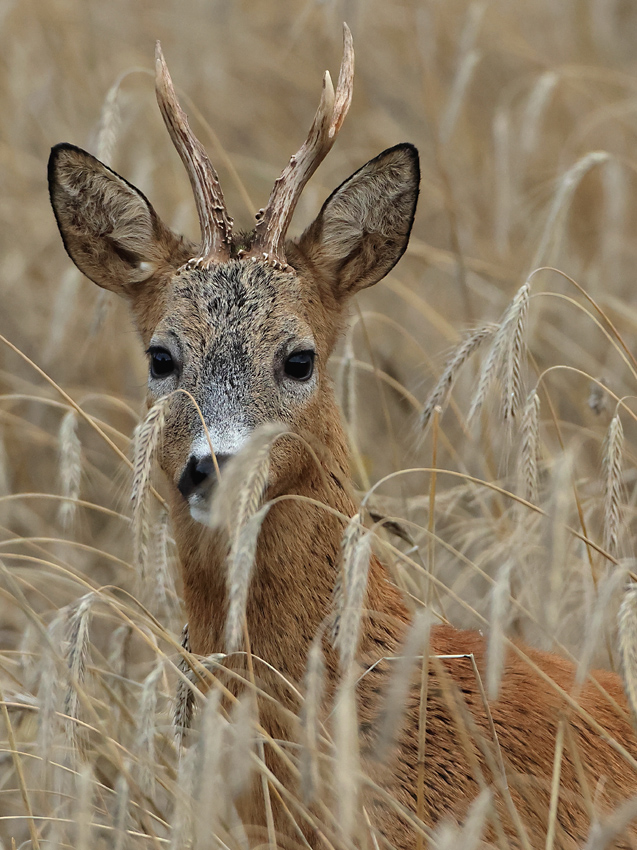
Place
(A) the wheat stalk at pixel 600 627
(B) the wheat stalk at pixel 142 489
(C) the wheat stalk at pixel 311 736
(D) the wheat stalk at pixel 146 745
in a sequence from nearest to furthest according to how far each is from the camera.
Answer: (C) the wheat stalk at pixel 311 736 → (A) the wheat stalk at pixel 600 627 → (B) the wheat stalk at pixel 142 489 → (D) the wheat stalk at pixel 146 745

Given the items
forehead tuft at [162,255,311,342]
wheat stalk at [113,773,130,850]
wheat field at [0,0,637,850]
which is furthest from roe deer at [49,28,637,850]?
wheat stalk at [113,773,130,850]

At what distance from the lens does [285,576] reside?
309 centimetres

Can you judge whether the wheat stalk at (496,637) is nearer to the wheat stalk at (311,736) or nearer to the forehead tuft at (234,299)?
the wheat stalk at (311,736)

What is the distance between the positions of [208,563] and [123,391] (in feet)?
10.5

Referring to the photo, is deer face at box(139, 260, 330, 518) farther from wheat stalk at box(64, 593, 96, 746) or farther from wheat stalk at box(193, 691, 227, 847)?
wheat stalk at box(193, 691, 227, 847)

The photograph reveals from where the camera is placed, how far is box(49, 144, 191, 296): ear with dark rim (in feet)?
11.3

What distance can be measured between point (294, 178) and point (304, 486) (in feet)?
2.93

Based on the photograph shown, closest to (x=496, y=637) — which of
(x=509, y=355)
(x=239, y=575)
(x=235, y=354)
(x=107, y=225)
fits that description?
(x=239, y=575)

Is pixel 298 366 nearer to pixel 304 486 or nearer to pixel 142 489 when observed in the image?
pixel 304 486

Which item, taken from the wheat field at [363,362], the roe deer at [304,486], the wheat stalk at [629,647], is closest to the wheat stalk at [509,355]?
the wheat field at [363,362]

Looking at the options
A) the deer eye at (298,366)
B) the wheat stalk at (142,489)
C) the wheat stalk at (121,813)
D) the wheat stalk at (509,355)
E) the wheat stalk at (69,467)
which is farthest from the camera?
the deer eye at (298,366)

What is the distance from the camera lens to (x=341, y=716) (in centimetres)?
208

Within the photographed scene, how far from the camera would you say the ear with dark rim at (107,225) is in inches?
136

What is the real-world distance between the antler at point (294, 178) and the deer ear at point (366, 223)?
Answer: 126 mm
